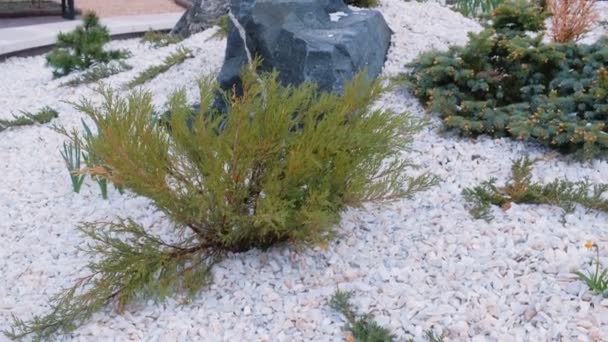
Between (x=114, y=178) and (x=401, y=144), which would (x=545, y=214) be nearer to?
(x=401, y=144)

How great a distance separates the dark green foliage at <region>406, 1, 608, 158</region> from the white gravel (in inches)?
5.6

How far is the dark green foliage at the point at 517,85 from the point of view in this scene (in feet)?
11.8

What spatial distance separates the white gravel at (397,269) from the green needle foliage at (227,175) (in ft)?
A: 0.44

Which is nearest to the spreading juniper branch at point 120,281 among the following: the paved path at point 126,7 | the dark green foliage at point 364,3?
the dark green foliage at point 364,3

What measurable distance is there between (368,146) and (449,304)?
687 millimetres

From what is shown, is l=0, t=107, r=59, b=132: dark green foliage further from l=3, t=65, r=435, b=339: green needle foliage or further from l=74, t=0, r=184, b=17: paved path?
l=74, t=0, r=184, b=17: paved path

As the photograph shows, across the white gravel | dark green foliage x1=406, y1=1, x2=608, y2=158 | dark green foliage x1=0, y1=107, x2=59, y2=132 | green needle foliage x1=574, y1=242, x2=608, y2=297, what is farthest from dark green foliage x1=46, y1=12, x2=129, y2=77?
green needle foliage x1=574, y1=242, x2=608, y2=297

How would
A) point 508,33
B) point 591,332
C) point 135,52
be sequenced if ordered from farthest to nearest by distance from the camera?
point 135,52, point 508,33, point 591,332

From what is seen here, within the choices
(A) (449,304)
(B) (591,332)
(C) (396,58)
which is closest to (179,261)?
(A) (449,304)

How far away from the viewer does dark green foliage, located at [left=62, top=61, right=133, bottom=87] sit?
5.84 m

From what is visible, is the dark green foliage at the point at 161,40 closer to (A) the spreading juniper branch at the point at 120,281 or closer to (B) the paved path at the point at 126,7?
(B) the paved path at the point at 126,7

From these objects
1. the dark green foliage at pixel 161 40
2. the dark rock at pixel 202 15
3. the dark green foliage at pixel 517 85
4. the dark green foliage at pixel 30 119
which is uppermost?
the dark green foliage at pixel 517 85

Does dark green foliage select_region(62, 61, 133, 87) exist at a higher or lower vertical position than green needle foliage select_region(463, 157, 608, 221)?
lower

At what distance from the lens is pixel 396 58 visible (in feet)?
15.5
